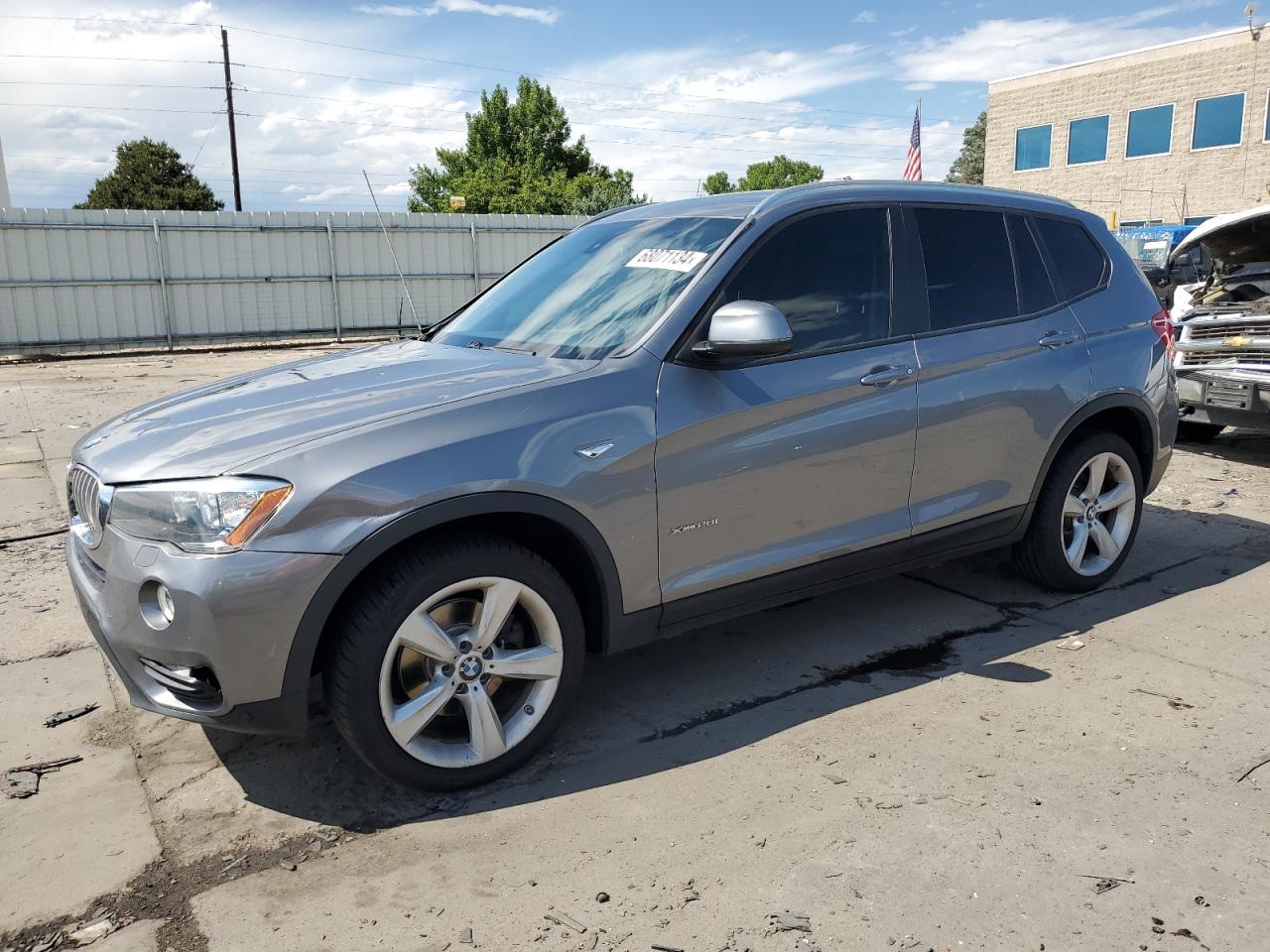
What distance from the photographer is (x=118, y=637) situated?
2.85 meters

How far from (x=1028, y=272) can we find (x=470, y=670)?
297cm

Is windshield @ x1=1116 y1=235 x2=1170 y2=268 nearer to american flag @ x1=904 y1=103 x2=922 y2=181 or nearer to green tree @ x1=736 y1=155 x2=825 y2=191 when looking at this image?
american flag @ x1=904 y1=103 x2=922 y2=181

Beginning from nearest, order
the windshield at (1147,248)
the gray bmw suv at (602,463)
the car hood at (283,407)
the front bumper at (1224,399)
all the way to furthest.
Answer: the gray bmw suv at (602,463), the car hood at (283,407), the front bumper at (1224,399), the windshield at (1147,248)

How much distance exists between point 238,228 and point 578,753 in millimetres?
18509

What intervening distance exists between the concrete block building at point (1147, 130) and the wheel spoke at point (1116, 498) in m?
30.3

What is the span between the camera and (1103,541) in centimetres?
476

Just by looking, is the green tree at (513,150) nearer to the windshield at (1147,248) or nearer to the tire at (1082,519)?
the windshield at (1147,248)

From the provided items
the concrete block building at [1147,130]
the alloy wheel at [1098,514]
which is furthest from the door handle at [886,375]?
the concrete block building at [1147,130]

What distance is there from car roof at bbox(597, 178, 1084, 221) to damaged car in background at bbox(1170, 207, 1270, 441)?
3436 mm

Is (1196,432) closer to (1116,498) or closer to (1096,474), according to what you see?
(1116,498)

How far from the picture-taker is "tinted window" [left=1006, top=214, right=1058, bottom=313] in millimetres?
4363

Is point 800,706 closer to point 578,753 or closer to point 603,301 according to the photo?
point 578,753

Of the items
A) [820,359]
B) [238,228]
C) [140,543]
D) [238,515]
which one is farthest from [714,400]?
[238,228]

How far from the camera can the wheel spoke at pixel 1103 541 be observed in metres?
4.72
